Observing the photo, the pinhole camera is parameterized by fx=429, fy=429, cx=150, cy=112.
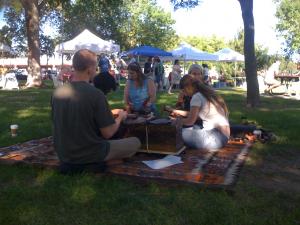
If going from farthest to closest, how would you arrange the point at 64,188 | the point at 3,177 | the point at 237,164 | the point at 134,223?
the point at 237,164, the point at 3,177, the point at 64,188, the point at 134,223

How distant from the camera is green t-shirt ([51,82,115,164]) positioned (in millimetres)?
4496

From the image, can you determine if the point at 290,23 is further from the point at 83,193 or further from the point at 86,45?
the point at 83,193

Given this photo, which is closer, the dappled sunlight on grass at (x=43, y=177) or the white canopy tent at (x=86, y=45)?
the dappled sunlight on grass at (x=43, y=177)

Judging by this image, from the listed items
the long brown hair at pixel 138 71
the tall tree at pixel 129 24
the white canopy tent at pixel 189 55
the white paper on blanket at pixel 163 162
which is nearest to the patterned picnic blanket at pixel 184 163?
the white paper on blanket at pixel 163 162

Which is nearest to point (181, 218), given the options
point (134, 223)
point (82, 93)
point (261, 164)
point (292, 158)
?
point (134, 223)

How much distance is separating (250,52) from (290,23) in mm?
35715

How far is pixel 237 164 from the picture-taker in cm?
533

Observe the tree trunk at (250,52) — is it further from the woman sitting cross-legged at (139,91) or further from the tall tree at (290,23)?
the tall tree at (290,23)

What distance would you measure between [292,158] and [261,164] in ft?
2.24

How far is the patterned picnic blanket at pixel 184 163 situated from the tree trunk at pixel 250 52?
6261mm

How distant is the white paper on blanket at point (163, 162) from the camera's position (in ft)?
16.7

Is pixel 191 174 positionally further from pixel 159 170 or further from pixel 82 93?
pixel 82 93

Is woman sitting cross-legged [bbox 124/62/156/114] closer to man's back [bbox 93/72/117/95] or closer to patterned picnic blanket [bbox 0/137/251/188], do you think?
man's back [bbox 93/72/117/95]

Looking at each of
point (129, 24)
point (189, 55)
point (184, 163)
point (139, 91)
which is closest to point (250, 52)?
point (139, 91)
